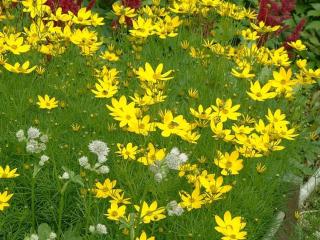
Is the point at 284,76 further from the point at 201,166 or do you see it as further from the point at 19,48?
the point at 19,48

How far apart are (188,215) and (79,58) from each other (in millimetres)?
1338

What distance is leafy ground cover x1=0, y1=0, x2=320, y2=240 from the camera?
246 centimetres

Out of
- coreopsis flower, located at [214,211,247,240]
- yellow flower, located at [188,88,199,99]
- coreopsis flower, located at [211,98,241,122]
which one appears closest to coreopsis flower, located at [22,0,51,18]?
yellow flower, located at [188,88,199,99]

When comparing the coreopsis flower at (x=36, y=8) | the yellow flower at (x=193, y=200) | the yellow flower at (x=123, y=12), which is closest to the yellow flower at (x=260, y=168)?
the yellow flower at (x=193, y=200)

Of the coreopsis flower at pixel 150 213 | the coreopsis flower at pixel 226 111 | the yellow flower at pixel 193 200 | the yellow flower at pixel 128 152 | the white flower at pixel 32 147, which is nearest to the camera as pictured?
the white flower at pixel 32 147

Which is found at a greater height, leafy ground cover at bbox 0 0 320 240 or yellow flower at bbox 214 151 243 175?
yellow flower at bbox 214 151 243 175

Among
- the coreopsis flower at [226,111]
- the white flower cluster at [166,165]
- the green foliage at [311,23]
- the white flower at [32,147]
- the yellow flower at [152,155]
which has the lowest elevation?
the green foliage at [311,23]

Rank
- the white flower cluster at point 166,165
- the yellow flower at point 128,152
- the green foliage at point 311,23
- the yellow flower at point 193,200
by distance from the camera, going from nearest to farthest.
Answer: the white flower cluster at point 166,165 → the yellow flower at point 193,200 → the yellow flower at point 128,152 → the green foliage at point 311,23

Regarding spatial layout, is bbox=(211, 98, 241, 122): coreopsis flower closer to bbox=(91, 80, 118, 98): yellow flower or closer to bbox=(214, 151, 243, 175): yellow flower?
bbox=(214, 151, 243, 175): yellow flower

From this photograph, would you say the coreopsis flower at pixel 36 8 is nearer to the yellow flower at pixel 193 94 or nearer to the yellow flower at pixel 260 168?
the yellow flower at pixel 193 94

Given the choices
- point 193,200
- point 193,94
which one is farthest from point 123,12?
point 193,200

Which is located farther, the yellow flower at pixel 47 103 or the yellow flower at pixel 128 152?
the yellow flower at pixel 47 103

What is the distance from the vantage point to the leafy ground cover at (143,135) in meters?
2.46

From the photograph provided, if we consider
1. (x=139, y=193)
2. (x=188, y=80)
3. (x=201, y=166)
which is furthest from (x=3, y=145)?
(x=188, y=80)
